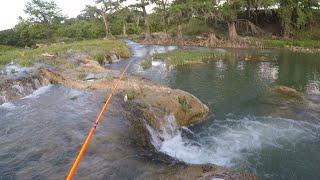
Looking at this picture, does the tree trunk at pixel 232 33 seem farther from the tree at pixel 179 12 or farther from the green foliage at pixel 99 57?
the green foliage at pixel 99 57

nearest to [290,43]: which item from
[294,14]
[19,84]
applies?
[294,14]

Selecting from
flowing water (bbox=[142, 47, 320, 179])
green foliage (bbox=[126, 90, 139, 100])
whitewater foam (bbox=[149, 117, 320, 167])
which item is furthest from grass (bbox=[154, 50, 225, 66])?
whitewater foam (bbox=[149, 117, 320, 167])

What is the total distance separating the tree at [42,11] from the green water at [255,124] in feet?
116

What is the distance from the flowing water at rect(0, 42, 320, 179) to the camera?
29.4 feet

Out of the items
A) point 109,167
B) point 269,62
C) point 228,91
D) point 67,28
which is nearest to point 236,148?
point 109,167

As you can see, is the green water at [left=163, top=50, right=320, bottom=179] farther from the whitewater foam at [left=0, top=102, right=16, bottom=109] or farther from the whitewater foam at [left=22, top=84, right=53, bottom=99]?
the whitewater foam at [left=22, top=84, right=53, bottom=99]

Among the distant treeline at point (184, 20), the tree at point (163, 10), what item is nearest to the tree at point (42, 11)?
the distant treeline at point (184, 20)

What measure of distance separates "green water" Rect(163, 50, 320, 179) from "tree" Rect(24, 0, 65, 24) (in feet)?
116

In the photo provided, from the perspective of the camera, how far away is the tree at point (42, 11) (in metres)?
52.2

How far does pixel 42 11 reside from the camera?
175ft

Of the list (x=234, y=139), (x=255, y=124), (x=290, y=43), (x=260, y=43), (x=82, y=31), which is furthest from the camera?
(x=82, y=31)

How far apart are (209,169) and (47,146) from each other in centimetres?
456

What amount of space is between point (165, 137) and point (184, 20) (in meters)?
33.2

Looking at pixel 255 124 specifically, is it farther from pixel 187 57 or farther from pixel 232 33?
pixel 232 33
